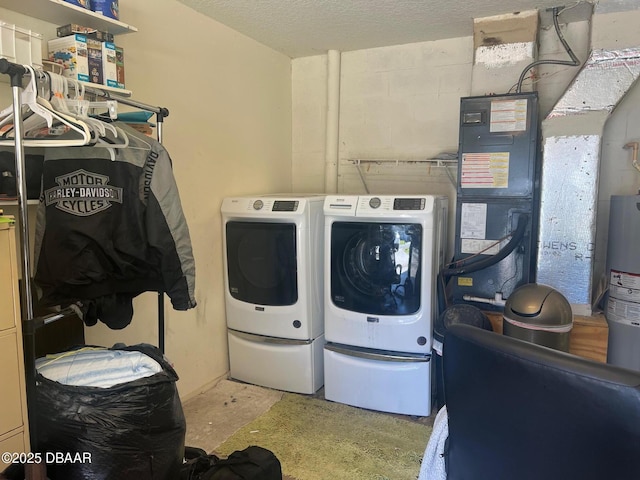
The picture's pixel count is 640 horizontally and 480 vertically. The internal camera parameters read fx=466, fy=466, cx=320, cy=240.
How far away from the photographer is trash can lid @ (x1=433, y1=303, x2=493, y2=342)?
8.13ft

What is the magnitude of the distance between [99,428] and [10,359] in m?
0.33

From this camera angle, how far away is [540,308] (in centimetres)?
220

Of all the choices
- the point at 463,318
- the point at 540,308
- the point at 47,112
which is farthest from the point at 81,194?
the point at 540,308

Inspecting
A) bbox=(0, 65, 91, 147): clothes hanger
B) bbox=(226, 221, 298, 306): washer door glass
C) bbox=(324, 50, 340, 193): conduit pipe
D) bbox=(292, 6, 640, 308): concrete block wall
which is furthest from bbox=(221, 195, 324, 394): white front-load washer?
bbox=(0, 65, 91, 147): clothes hanger

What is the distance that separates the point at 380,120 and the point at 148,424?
2794 mm

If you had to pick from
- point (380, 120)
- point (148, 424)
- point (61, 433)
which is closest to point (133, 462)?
point (148, 424)

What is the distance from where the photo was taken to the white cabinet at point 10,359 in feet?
4.43

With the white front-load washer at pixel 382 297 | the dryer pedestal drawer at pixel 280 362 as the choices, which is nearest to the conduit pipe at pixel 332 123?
the white front-load washer at pixel 382 297

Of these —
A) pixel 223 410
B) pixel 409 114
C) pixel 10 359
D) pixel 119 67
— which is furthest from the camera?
pixel 409 114

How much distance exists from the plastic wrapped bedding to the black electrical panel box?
1.87m

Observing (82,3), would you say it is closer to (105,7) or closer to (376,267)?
(105,7)

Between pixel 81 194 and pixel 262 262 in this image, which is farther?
pixel 262 262

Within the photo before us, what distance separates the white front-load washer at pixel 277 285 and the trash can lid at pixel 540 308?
1.21 meters

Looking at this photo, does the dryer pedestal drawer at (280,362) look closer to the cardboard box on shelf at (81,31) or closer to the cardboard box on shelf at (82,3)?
the cardboard box on shelf at (81,31)
